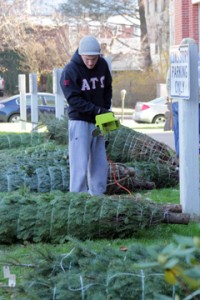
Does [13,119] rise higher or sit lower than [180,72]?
lower

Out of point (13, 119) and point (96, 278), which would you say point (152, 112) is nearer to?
point (13, 119)

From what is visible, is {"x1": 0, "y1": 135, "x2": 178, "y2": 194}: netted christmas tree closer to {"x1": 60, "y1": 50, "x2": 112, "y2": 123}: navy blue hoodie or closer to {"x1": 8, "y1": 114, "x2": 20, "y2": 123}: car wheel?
{"x1": 60, "y1": 50, "x2": 112, "y2": 123}: navy blue hoodie

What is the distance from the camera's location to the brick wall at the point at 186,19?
2402cm

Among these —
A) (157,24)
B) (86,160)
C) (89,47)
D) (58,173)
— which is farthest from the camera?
(157,24)

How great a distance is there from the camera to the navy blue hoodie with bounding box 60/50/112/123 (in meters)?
8.25

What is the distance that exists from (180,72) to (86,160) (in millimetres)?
1339

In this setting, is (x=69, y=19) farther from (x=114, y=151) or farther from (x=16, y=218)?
(x=16, y=218)

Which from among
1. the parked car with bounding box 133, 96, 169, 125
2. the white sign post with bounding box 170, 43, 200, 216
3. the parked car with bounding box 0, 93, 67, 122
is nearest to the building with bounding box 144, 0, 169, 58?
the parked car with bounding box 133, 96, 169, 125

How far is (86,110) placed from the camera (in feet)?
27.0

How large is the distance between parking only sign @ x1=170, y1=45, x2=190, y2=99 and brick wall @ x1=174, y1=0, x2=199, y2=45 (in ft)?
53.0

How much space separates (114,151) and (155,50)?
143 feet

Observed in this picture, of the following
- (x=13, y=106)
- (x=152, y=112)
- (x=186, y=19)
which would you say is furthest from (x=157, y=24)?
(x=186, y=19)

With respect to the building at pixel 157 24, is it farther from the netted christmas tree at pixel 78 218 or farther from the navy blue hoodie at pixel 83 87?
the netted christmas tree at pixel 78 218

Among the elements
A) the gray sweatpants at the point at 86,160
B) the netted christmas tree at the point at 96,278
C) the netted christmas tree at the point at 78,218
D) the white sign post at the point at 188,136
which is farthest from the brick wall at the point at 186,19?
the netted christmas tree at the point at 96,278
